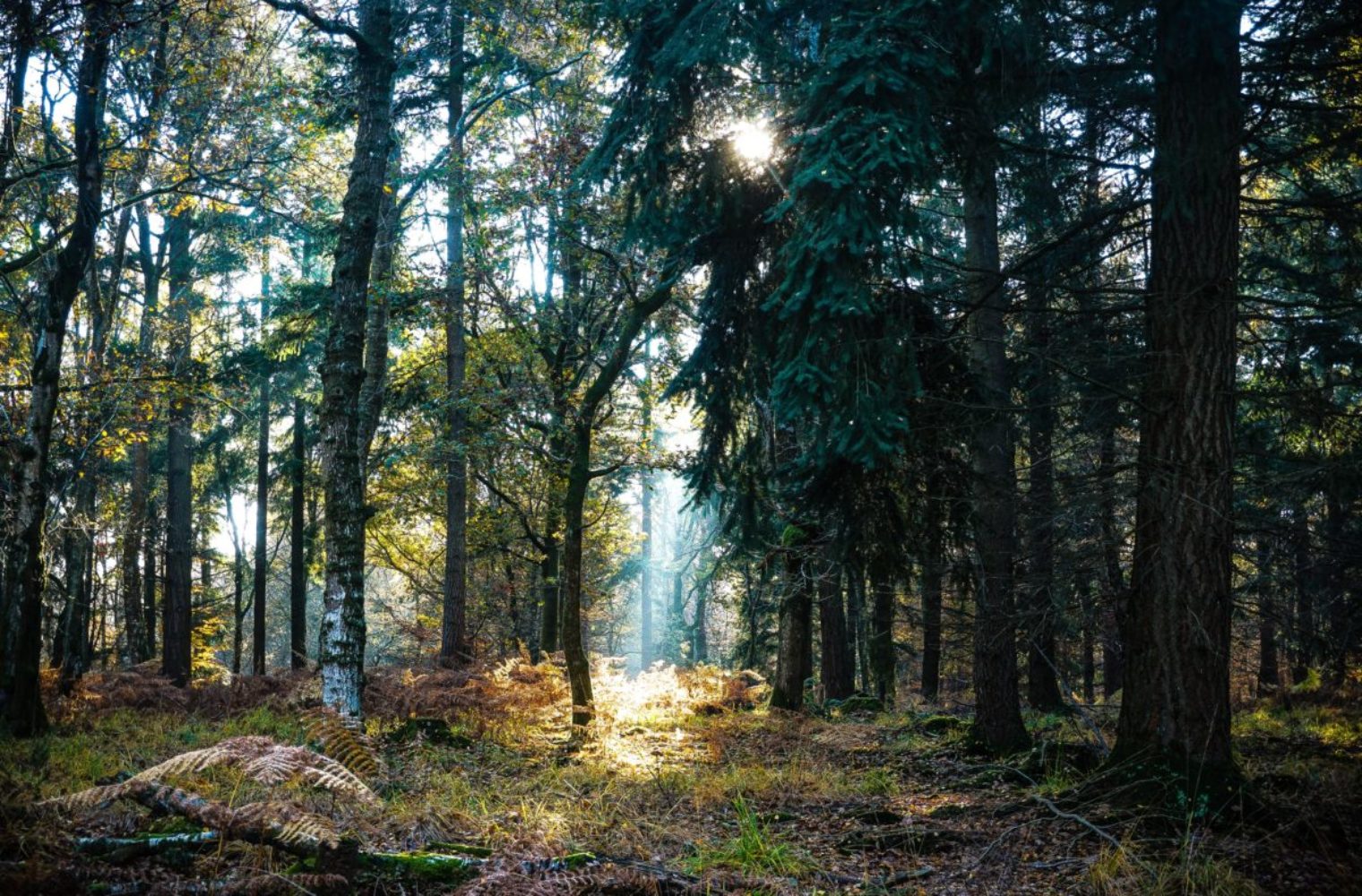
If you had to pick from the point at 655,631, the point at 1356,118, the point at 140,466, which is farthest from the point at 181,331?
the point at 655,631

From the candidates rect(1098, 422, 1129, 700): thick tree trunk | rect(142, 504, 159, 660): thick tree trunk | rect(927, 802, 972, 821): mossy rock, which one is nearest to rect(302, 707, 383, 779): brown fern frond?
rect(927, 802, 972, 821): mossy rock

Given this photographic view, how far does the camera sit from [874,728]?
933 centimetres

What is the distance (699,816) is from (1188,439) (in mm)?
4060

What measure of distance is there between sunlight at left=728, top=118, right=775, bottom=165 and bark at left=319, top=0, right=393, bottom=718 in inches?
171

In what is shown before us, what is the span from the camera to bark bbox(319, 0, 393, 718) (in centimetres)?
777

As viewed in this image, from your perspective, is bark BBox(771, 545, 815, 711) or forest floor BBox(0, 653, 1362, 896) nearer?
forest floor BBox(0, 653, 1362, 896)

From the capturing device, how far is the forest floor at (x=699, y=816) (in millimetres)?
3059

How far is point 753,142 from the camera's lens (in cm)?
639

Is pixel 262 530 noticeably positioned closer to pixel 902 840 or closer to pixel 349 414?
pixel 349 414

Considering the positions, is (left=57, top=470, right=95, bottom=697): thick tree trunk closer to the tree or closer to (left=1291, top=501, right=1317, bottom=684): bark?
the tree

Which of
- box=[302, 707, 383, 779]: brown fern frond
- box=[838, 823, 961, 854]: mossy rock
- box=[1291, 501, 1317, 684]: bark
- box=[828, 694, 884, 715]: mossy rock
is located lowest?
box=[828, 694, 884, 715]: mossy rock

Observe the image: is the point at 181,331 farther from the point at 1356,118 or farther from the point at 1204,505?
the point at 1356,118

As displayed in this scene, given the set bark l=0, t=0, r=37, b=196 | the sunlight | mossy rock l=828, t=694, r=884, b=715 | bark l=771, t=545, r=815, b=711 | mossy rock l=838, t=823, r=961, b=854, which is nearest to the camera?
mossy rock l=838, t=823, r=961, b=854

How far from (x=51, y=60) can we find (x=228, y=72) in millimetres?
1926
